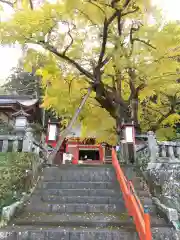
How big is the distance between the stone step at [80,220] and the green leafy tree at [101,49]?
6.28 meters

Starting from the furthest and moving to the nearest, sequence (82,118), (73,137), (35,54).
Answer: (73,137), (82,118), (35,54)

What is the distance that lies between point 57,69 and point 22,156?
5013 mm

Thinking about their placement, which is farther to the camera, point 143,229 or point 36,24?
point 36,24

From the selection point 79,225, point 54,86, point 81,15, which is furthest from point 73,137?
point 79,225

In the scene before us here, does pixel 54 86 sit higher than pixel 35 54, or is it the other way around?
pixel 35 54

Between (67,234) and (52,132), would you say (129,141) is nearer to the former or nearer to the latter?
(52,132)

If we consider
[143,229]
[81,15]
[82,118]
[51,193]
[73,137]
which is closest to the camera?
[143,229]

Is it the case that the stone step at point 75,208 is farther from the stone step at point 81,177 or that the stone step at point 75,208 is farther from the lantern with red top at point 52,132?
the lantern with red top at point 52,132

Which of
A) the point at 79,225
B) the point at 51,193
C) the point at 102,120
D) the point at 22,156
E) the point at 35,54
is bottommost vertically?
the point at 79,225

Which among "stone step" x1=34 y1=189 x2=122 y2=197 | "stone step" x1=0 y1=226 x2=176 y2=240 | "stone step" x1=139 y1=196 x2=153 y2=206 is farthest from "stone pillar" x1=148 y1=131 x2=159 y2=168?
"stone step" x1=0 y1=226 x2=176 y2=240

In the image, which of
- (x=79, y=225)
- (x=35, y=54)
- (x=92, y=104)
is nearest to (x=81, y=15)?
(x=35, y=54)

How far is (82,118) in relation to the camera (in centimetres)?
1450

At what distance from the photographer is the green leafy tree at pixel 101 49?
961cm

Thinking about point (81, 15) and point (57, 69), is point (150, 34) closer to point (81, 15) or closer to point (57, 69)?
point (81, 15)
